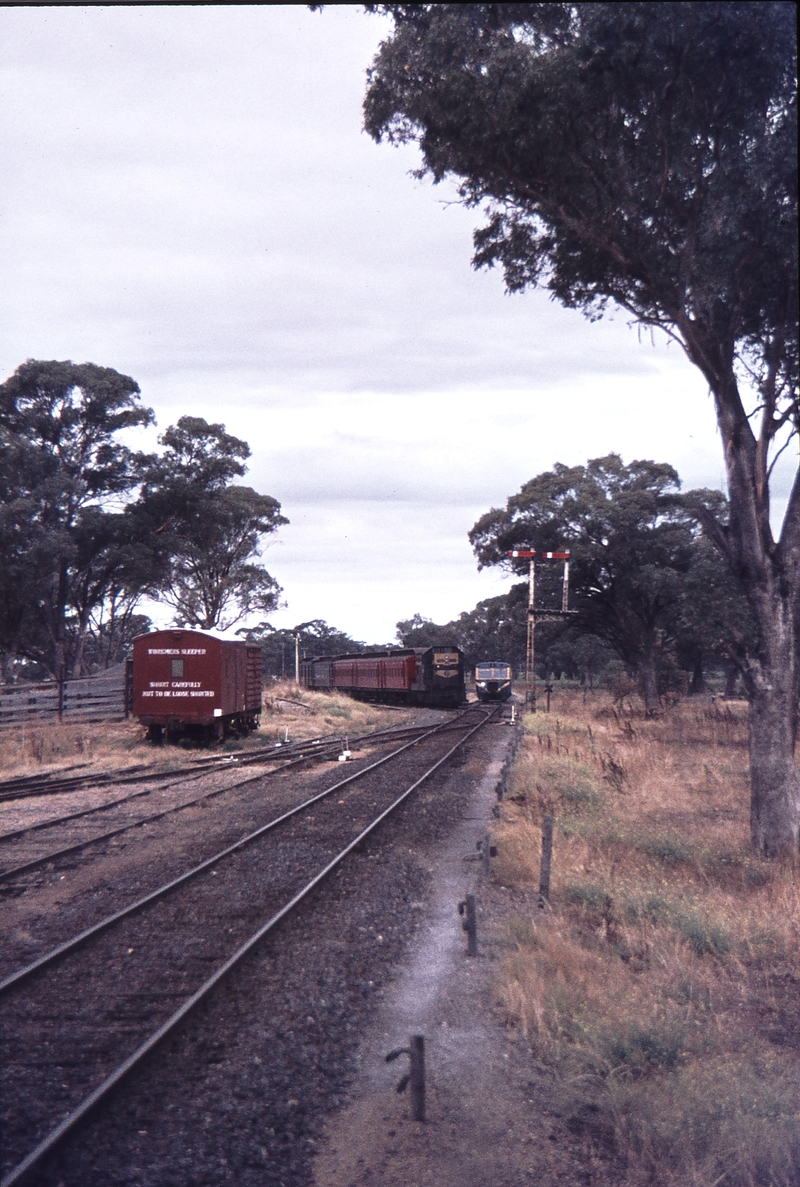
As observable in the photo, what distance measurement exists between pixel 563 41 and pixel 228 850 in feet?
32.4

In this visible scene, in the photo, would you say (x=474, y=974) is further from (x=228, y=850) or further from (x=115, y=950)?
(x=228, y=850)

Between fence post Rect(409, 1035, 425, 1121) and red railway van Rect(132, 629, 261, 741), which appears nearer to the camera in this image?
fence post Rect(409, 1035, 425, 1121)

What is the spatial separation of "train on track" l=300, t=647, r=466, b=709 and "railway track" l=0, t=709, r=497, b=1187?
111ft

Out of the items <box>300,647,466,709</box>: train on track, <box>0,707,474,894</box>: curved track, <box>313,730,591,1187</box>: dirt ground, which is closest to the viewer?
<box>313,730,591,1187</box>: dirt ground

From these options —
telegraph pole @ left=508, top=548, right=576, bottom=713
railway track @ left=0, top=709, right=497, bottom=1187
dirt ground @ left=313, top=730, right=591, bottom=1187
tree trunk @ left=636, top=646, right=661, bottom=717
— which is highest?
telegraph pole @ left=508, top=548, right=576, bottom=713

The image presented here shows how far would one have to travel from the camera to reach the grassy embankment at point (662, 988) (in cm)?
469

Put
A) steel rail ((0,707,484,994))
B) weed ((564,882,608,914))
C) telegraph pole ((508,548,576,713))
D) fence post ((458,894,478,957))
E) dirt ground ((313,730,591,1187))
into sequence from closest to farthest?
dirt ground ((313,730,591,1187)), steel rail ((0,707,484,994)), fence post ((458,894,478,957)), weed ((564,882,608,914)), telegraph pole ((508,548,576,713))

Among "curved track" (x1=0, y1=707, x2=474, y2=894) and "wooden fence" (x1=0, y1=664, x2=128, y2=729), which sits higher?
"wooden fence" (x1=0, y1=664, x2=128, y2=729)

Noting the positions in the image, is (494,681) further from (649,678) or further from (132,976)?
(132,976)

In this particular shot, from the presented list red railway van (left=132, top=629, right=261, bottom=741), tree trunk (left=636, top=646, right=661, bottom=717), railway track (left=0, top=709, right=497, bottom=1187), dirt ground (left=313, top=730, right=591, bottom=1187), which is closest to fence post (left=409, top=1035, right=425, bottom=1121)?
dirt ground (left=313, top=730, right=591, bottom=1187)

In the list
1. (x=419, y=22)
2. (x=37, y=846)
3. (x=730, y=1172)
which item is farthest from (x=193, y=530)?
(x=730, y=1172)

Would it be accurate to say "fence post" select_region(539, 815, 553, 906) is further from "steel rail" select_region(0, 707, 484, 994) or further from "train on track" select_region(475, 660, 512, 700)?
"train on track" select_region(475, 660, 512, 700)

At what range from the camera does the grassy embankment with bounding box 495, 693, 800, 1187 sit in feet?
15.4

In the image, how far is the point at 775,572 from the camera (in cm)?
1080
